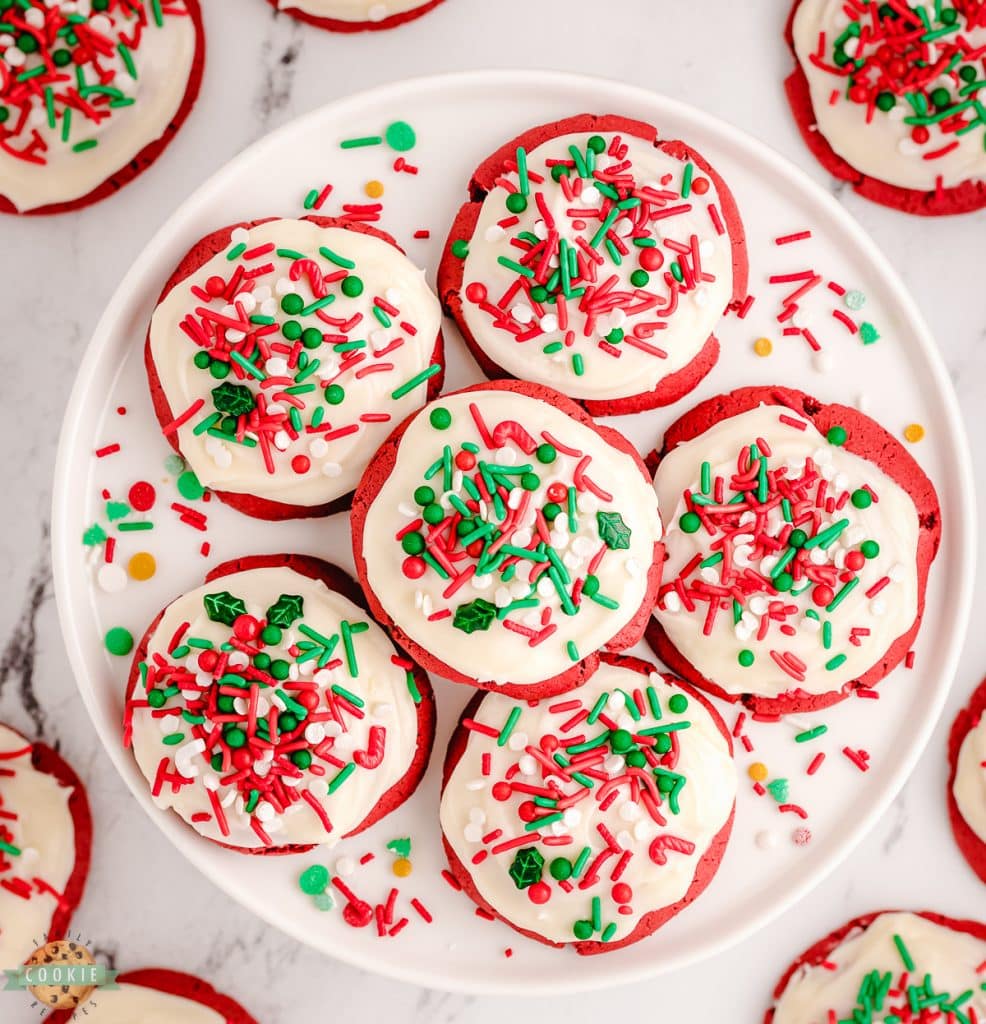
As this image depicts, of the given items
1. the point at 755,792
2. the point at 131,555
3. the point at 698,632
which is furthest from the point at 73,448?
the point at 755,792

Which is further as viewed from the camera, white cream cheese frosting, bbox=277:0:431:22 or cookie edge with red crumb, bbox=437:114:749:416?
white cream cheese frosting, bbox=277:0:431:22

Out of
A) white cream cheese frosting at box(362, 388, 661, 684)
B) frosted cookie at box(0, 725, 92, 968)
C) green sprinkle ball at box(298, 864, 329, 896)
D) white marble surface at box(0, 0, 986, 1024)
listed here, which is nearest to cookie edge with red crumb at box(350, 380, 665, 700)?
white cream cheese frosting at box(362, 388, 661, 684)

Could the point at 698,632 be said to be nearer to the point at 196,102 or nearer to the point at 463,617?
the point at 463,617

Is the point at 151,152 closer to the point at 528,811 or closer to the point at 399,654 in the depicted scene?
the point at 399,654

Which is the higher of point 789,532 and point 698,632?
point 789,532

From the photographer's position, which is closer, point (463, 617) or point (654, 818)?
point (463, 617)

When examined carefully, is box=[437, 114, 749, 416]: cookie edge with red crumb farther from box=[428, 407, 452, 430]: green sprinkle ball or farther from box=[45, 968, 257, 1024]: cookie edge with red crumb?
box=[45, 968, 257, 1024]: cookie edge with red crumb

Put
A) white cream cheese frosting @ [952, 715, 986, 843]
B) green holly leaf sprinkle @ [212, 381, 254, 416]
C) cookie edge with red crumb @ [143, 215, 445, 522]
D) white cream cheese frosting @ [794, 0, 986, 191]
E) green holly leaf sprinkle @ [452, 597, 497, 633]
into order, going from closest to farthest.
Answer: green holly leaf sprinkle @ [452, 597, 497, 633], green holly leaf sprinkle @ [212, 381, 254, 416], cookie edge with red crumb @ [143, 215, 445, 522], white cream cheese frosting @ [794, 0, 986, 191], white cream cheese frosting @ [952, 715, 986, 843]
